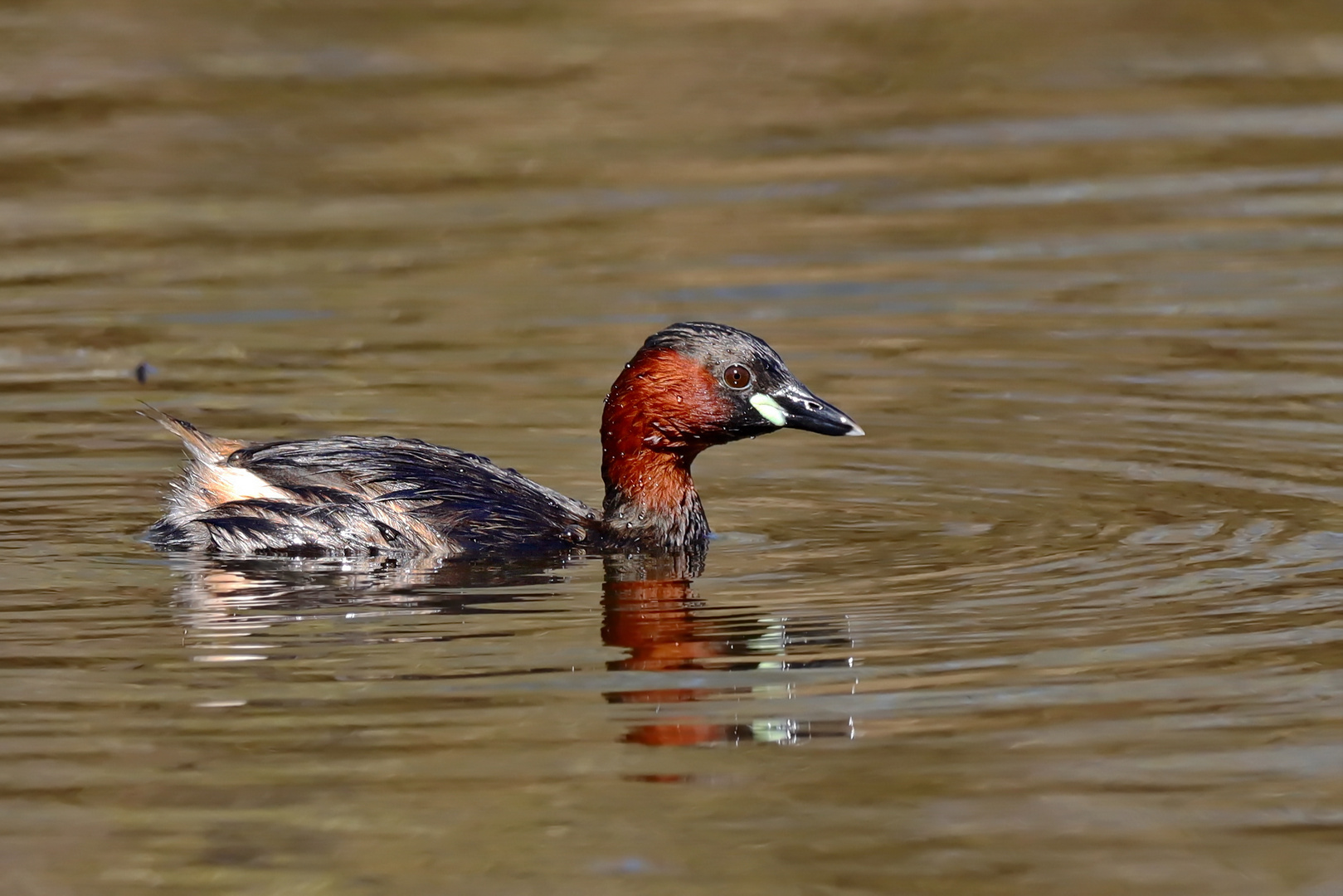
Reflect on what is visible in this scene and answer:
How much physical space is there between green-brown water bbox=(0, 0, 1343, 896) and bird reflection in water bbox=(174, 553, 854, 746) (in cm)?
3

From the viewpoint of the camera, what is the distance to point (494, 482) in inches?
301

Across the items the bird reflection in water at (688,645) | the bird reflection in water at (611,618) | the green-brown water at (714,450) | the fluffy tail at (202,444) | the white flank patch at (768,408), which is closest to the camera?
the green-brown water at (714,450)

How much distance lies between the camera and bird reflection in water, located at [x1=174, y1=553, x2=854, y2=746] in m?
5.66

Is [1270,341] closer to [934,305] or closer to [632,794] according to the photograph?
[934,305]

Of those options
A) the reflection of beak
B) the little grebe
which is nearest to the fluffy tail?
the little grebe

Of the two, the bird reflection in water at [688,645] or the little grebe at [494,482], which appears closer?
the bird reflection in water at [688,645]

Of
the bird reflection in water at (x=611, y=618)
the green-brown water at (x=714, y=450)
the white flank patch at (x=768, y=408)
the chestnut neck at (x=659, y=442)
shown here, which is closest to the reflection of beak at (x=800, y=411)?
the white flank patch at (x=768, y=408)

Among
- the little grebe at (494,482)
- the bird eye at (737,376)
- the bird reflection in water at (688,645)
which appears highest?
the bird eye at (737,376)

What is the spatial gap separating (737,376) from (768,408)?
0.49 ft

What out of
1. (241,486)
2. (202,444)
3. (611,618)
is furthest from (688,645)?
(202,444)

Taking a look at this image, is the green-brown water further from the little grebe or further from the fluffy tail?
the fluffy tail

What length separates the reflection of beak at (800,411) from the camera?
7641 mm

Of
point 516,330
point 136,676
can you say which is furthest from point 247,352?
point 136,676

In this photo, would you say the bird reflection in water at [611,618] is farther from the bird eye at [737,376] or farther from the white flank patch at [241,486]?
the bird eye at [737,376]
